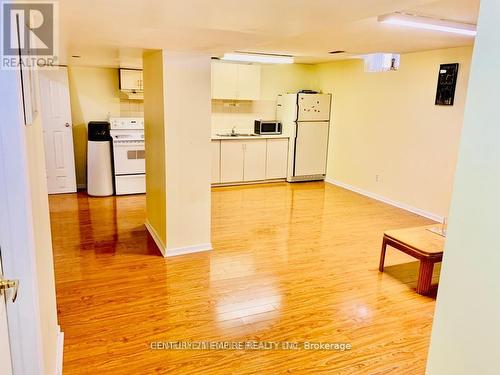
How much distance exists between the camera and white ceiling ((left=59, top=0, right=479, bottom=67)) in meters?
1.78

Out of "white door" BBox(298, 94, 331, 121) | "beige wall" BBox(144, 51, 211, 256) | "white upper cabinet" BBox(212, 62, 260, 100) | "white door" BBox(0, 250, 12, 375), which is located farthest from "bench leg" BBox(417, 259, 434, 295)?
"white upper cabinet" BBox(212, 62, 260, 100)

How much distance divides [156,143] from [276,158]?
138 inches

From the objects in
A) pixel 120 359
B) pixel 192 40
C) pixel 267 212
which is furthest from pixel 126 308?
pixel 267 212

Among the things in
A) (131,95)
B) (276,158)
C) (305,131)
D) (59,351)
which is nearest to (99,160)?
(131,95)

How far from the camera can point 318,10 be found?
1832mm

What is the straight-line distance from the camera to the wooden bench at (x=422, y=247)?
10.1 feet

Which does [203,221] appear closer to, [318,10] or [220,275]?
[220,275]

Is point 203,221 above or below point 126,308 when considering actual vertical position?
above

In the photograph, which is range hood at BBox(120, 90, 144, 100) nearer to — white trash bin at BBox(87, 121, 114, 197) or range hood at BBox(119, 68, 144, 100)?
range hood at BBox(119, 68, 144, 100)

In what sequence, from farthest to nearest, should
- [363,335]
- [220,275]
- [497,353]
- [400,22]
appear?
1. [220,275]
2. [400,22]
3. [363,335]
4. [497,353]

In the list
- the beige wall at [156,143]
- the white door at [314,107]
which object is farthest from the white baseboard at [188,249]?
the white door at [314,107]

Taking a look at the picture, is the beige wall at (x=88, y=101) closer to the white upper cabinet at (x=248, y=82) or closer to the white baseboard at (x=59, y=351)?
the white upper cabinet at (x=248, y=82)

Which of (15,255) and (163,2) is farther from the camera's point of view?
→ (163,2)

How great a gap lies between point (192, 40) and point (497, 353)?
2692 mm
